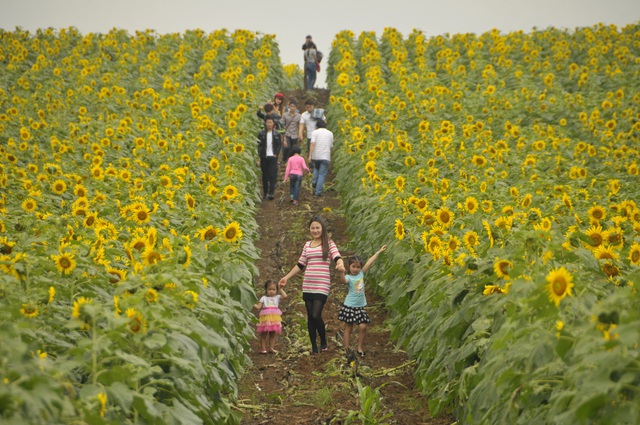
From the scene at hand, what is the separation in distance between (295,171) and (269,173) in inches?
25.5

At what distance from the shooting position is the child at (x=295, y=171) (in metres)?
15.4

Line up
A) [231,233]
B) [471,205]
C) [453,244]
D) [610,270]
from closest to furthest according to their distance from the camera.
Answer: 1. [610,270]
2. [453,244]
3. [231,233]
4. [471,205]

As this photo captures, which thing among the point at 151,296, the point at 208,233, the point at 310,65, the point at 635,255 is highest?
the point at 310,65

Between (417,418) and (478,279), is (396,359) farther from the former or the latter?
(478,279)

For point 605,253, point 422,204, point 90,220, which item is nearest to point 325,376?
point 422,204

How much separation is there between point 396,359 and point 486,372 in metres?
3.73

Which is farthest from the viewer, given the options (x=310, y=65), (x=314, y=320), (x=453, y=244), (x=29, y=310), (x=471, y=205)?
(x=310, y=65)

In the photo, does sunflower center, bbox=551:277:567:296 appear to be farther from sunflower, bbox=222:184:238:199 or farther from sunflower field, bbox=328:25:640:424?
sunflower, bbox=222:184:238:199

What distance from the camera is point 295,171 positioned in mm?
15438

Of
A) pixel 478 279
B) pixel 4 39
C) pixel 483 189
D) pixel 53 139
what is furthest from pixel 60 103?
pixel 478 279

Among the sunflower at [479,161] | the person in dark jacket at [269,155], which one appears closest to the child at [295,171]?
the person in dark jacket at [269,155]

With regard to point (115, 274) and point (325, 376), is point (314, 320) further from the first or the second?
point (115, 274)

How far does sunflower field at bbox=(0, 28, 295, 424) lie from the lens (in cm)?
439

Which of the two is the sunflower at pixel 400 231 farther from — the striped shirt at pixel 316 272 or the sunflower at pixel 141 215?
the sunflower at pixel 141 215
